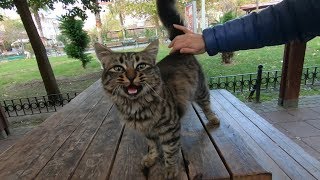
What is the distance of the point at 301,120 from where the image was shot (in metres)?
4.84

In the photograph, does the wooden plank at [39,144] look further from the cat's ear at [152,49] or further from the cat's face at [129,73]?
the cat's ear at [152,49]

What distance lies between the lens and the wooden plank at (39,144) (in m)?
2.12

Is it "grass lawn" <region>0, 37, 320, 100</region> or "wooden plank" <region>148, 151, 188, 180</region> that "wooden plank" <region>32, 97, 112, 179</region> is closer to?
"wooden plank" <region>148, 151, 188, 180</region>

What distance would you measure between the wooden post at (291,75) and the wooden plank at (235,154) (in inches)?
132

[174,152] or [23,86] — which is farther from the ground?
[174,152]

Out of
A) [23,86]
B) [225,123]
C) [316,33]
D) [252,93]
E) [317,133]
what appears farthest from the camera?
[23,86]

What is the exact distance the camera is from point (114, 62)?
1772 mm

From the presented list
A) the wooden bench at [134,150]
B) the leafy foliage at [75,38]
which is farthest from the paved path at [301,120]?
the leafy foliage at [75,38]

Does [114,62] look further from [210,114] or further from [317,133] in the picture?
[317,133]

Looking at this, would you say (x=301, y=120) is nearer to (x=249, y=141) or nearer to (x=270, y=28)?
(x=249, y=141)

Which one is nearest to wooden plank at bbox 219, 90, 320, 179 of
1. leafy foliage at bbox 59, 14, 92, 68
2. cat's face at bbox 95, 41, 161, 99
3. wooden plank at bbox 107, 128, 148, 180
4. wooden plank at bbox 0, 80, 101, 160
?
wooden plank at bbox 107, 128, 148, 180

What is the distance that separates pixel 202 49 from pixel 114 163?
1060 millimetres

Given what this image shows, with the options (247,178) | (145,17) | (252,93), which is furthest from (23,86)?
(145,17)

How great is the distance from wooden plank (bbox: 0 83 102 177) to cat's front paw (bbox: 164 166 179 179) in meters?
0.99
